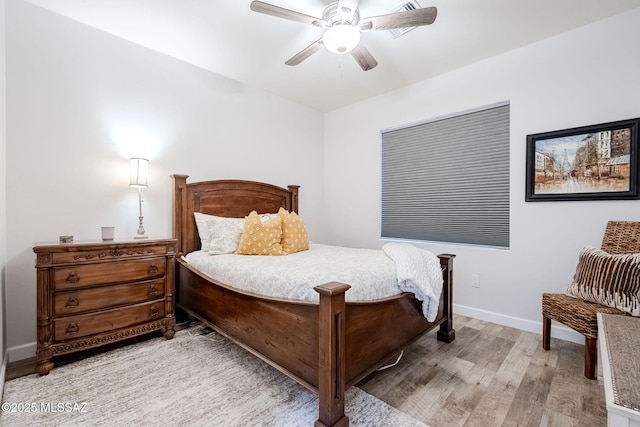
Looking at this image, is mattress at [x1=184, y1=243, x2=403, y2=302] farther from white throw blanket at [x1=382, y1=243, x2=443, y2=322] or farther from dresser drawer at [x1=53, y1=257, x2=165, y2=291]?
dresser drawer at [x1=53, y1=257, x2=165, y2=291]

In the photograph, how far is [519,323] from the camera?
270 cm

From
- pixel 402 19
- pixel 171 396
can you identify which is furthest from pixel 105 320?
pixel 402 19

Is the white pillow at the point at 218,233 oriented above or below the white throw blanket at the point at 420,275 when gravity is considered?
above

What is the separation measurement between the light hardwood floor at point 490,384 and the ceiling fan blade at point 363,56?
2410 millimetres

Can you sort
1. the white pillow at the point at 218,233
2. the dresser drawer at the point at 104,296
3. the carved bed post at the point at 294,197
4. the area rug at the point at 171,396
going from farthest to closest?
the carved bed post at the point at 294,197 → the white pillow at the point at 218,233 → the dresser drawer at the point at 104,296 → the area rug at the point at 171,396

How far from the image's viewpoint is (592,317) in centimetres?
183

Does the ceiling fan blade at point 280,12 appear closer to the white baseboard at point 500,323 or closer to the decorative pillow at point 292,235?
the decorative pillow at point 292,235

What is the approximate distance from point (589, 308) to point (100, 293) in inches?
136

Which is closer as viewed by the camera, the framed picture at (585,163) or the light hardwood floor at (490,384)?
the light hardwood floor at (490,384)

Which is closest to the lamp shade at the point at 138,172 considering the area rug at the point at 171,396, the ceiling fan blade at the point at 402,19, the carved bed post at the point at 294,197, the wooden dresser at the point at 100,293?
the wooden dresser at the point at 100,293

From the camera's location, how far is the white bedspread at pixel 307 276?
1604 mm

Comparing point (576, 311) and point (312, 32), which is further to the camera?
point (312, 32)

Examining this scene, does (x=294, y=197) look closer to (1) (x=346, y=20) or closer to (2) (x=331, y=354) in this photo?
(1) (x=346, y=20)

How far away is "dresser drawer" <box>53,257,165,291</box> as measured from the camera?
1.96m
